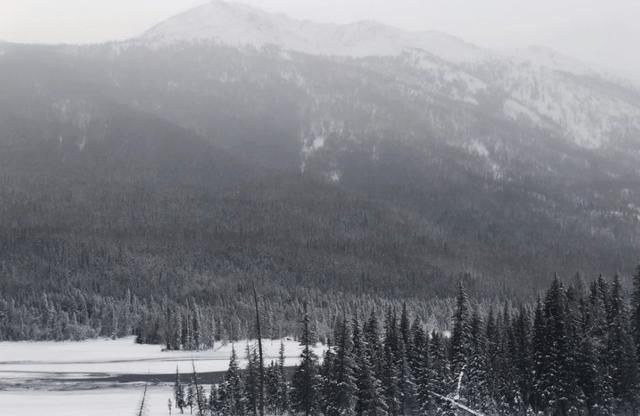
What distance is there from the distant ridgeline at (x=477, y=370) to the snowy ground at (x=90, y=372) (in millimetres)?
16012

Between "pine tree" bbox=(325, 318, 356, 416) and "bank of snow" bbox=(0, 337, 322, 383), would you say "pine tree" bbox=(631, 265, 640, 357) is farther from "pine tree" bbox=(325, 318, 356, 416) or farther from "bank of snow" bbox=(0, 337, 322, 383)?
"bank of snow" bbox=(0, 337, 322, 383)

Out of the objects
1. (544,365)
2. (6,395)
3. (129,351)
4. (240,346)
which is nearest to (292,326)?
(240,346)

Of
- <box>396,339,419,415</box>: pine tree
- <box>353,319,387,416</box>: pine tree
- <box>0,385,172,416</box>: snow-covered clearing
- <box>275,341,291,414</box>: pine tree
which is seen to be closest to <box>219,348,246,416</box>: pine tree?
<box>275,341,291,414</box>: pine tree

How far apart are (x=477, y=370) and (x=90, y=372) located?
81.2 metres

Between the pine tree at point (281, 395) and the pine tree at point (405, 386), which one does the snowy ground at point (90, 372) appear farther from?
the pine tree at point (405, 386)

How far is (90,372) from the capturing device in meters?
133

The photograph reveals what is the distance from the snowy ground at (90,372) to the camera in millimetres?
90688

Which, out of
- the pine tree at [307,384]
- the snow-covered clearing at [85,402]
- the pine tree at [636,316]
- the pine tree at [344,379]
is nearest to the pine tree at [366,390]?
the pine tree at [344,379]

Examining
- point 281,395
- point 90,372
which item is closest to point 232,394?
point 281,395

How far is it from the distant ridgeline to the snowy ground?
16012 millimetres

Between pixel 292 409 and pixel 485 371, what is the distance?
2007 cm

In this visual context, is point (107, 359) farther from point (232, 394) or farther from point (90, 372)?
point (232, 394)

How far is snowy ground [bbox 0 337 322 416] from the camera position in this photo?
9069cm

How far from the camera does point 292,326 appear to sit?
19700 centimetres
